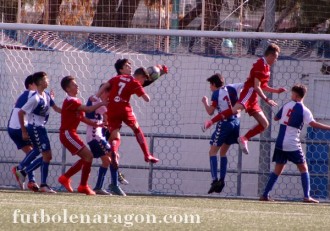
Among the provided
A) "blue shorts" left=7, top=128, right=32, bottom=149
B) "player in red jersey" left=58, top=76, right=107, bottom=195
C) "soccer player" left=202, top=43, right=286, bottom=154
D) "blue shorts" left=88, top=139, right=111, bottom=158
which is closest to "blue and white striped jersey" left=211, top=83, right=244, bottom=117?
"soccer player" left=202, top=43, right=286, bottom=154

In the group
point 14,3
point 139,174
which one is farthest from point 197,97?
point 14,3

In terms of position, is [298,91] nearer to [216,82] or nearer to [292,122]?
[292,122]

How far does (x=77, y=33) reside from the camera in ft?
46.7

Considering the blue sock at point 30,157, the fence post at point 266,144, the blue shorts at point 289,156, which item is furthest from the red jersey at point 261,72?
the blue sock at point 30,157

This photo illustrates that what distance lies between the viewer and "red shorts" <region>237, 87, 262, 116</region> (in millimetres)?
12859

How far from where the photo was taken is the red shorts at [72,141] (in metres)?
12.4

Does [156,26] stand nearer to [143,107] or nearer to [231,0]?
[231,0]

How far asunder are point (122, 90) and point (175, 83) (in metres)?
2.64

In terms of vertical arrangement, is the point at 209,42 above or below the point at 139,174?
above

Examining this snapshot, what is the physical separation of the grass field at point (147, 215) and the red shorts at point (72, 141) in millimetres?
1263

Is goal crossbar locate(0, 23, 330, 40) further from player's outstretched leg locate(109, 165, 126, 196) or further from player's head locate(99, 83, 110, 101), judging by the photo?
player's outstretched leg locate(109, 165, 126, 196)

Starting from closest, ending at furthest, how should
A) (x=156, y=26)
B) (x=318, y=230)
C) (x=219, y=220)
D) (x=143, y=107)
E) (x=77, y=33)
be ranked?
(x=318, y=230) → (x=219, y=220) → (x=77, y=33) → (x=143, y=107) → (x=156, y=26)

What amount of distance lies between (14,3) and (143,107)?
243 inches

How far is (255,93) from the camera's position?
508 inches
